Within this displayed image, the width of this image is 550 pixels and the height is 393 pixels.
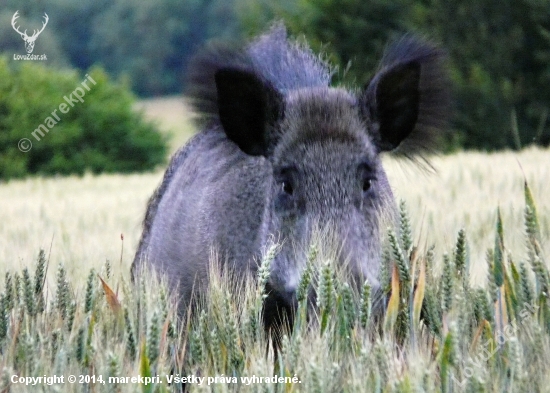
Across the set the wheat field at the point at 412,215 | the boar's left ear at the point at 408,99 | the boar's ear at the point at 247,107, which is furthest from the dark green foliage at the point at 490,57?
the boar's ear at the point at 247,107

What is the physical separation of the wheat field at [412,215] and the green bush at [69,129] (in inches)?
678

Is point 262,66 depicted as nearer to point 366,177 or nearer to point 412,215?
point 366,177

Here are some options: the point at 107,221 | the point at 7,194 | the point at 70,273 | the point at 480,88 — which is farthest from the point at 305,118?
the point at 480,88

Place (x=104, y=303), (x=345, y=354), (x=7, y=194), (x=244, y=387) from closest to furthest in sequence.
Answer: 1. (x=244, y=387)
2. (x=345, y=354)
3. (x=104, y=303)
4. (x=7, y=194)

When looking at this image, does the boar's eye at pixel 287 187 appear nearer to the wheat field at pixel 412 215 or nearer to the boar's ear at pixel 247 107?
the boar's ear at pixel 247 107

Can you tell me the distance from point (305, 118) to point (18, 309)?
6.82 feet

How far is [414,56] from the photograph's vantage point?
6.14 meters

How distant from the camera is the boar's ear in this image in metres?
5.96

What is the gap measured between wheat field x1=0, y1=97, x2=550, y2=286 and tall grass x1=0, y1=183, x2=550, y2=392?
63cm

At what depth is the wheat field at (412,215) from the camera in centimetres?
724

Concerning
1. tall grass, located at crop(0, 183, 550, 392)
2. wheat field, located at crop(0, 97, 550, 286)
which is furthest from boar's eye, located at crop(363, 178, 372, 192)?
tall grass, located at crop(0, 183, 550, 392)

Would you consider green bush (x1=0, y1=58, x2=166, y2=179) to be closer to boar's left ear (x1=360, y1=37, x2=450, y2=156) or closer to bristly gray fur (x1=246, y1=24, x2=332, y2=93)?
bristly gray fur (x1=246, y1=24, x2=332, y2=93)

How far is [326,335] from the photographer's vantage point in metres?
4.00

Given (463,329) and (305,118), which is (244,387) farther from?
(305,118)
